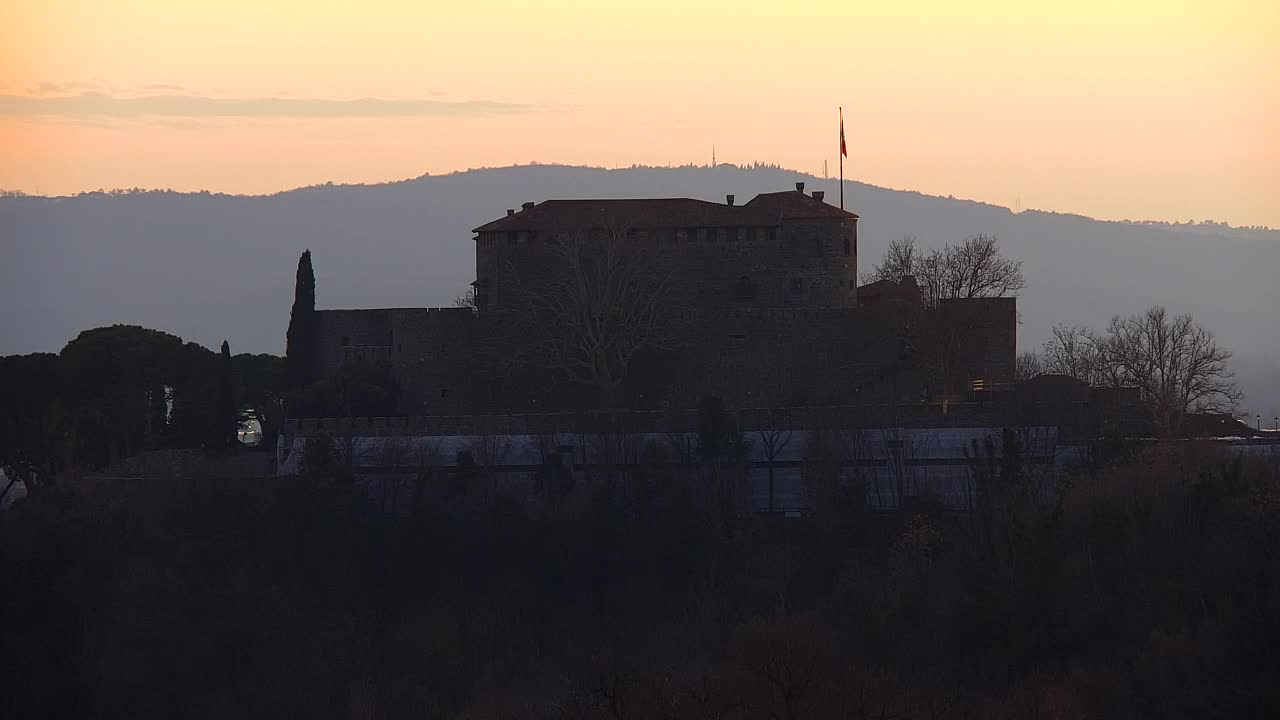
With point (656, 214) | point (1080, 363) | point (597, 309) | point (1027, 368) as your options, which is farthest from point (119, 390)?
point (1080, 363)

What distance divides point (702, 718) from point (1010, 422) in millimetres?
19524

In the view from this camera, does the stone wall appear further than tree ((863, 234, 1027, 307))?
No

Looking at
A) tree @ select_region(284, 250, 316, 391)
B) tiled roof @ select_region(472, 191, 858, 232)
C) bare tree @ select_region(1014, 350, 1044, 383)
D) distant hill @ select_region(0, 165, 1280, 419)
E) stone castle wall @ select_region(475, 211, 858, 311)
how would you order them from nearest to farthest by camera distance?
tree @ select_region(284, 250, 316, 391) → bare tree @ select_region(1014, 350, 1044, 383) → stone castle wall @ select_region(475, 211, 858, 311) → tiled roof @ select_region(472, 191, 858, 232) → distant hill @ select_region(0, 165, 1280, 419)

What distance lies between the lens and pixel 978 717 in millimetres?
32375

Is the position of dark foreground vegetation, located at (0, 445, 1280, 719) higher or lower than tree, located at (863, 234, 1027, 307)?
lower

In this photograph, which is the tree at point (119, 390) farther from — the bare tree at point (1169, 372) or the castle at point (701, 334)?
the bare tree at point (1169, 372)

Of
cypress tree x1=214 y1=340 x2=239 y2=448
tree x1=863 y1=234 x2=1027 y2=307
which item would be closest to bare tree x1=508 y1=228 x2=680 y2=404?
tree x1=863 y1=234 x2=1027 y2=307

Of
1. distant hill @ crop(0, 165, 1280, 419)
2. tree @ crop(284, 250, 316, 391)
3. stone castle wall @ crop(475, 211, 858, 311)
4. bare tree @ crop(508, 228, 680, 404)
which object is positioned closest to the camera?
bare tree @ crop(508, 228, 680, 404)

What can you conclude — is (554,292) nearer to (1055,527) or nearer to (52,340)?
(1055,527)

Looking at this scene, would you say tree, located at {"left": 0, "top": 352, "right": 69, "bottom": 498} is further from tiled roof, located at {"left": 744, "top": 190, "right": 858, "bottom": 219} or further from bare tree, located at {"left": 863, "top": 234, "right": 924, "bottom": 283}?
bare tree, located at {"left": 863, "top": 234, "right": 924, "bottom": 283}

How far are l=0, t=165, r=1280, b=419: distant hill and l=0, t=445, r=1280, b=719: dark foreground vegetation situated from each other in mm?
82793

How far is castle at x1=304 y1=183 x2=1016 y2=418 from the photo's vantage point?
4906cm

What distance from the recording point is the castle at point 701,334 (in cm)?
4906

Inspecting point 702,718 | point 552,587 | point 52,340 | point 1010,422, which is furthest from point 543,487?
point 52,340
